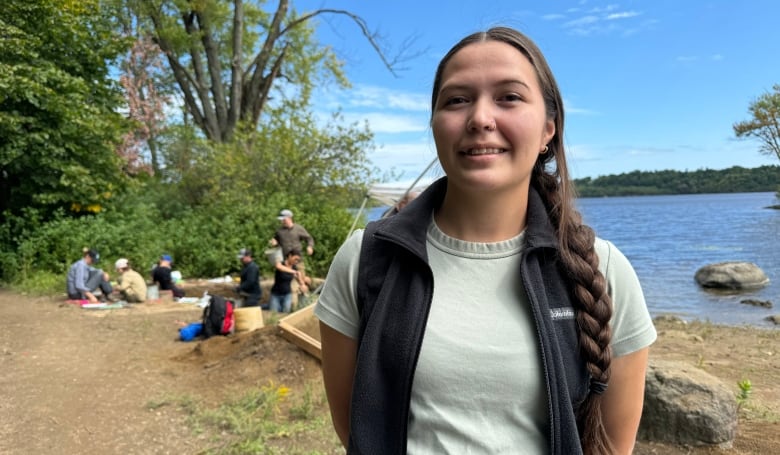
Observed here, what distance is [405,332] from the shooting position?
1.23 m

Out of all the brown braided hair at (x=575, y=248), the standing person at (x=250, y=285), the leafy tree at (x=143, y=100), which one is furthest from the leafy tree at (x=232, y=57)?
the brown braided hair at (x=575, y=248)

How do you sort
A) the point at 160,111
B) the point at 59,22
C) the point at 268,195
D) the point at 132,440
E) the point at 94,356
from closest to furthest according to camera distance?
the point at 132,440 → the point at 94,356 → the point at 59,22 → the point at 268,195 → the point at 160,111

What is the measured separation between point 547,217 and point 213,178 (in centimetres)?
1622

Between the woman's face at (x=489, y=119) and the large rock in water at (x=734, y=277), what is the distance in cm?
1937

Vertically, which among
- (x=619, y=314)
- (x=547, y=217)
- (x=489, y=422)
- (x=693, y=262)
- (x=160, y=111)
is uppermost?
(x=160, y=111)

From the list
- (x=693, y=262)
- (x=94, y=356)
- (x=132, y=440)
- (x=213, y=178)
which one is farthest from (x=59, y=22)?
(x=693, y=262)

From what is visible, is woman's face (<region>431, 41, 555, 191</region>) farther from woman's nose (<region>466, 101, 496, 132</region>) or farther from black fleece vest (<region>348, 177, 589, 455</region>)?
black fleece vest (<region>348, 177, 589, 455</region>)

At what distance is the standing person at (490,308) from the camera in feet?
3.99

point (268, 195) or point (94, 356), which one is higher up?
point (268, 195)

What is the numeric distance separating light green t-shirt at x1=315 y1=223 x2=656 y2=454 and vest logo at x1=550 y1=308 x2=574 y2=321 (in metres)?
0.05

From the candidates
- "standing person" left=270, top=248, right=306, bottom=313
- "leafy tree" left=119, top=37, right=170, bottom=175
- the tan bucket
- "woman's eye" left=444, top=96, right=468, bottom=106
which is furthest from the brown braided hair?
"leafy tree" left=119, top=37, right=170, bottom=175

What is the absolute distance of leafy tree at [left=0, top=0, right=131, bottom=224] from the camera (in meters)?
11.8

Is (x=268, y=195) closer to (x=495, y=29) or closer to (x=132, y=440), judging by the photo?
(x=132, y=440)

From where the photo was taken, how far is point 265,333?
6582 millimetres
